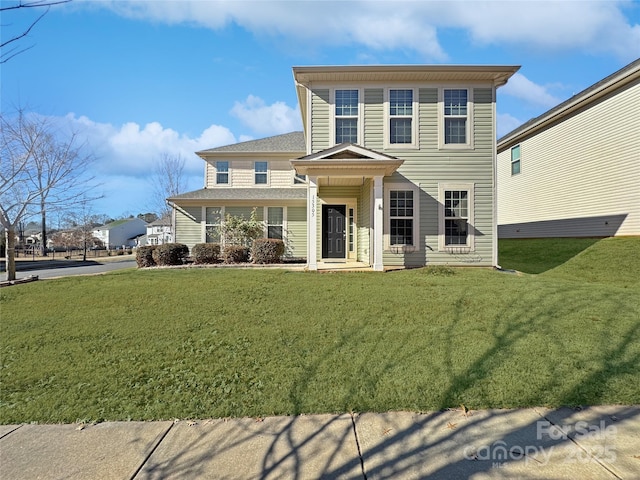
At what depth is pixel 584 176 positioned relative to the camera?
14.3 metres

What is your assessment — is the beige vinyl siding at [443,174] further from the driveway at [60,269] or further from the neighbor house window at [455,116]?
the driveway at [60,269]

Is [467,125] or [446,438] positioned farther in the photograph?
[467,125]

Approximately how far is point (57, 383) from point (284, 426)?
105 inches

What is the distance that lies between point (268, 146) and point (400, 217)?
9.50m

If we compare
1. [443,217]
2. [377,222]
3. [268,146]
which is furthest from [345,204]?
[268,146]

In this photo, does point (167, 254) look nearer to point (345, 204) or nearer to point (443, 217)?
point (345, 204)

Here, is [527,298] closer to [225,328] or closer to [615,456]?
[615,456]

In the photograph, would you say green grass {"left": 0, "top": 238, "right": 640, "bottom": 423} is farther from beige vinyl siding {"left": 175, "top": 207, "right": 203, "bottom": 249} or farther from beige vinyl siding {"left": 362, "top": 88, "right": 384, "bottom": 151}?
beige vinyl siding {"left": 175, "top": 207, "right": 203, "bottom": 249}

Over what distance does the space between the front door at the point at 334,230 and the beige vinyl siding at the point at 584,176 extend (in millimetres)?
9812

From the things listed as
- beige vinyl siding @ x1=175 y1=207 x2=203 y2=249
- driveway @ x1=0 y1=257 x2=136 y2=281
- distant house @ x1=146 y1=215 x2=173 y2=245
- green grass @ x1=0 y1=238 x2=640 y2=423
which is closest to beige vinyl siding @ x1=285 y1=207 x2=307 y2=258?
beige vinyl siding @ x1=175 y1=207 x2=203 y2=249

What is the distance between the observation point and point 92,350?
4613 millimetres

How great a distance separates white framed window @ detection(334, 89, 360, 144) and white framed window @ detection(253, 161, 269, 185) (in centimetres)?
706

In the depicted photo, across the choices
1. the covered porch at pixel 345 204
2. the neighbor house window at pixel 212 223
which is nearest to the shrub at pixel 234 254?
the covered porch at pixel 345 204

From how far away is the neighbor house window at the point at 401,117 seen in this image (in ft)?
37.0
